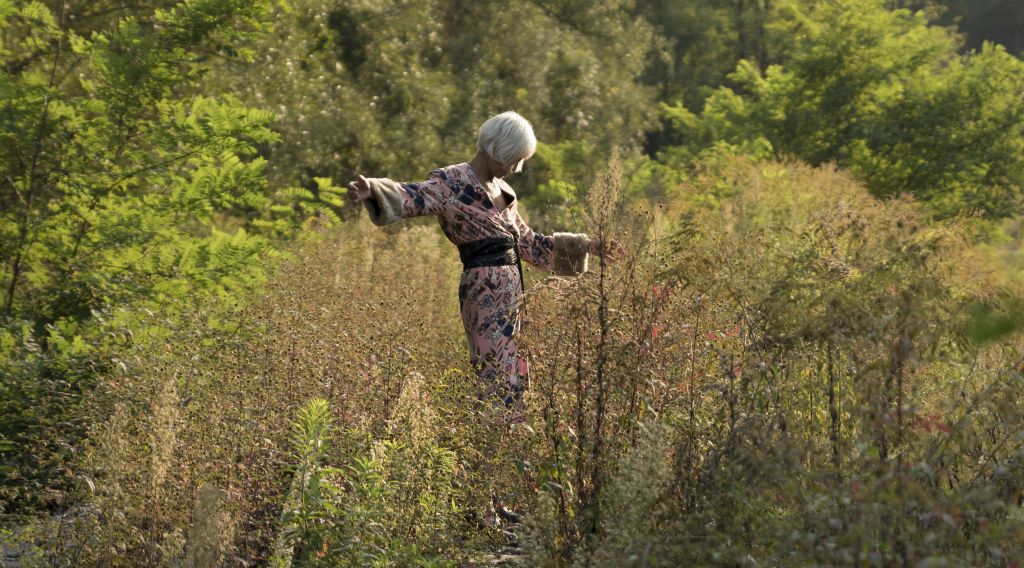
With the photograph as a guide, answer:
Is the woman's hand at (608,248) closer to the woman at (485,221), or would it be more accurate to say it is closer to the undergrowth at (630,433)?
the undergrowth at (630,433)

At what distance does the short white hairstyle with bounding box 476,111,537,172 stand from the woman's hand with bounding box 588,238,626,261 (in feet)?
2.93

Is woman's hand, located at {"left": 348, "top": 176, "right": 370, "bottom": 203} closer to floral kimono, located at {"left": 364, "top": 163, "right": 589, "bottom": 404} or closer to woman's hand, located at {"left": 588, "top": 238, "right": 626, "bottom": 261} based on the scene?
floral kimono, located at {"left": 364, "top": 163, "right": 589, "bottom": 404}

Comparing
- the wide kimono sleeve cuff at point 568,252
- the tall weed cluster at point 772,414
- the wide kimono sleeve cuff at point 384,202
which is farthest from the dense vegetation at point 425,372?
the wide kimono sleeve cuff at point 384,202

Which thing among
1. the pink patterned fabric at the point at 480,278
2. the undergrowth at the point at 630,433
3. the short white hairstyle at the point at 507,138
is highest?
the short white hairstyle at the point at 507,138

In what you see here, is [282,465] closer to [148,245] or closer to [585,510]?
[585,510]

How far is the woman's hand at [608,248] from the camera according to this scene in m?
3.77

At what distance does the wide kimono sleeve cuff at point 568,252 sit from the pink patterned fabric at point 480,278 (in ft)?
1.31

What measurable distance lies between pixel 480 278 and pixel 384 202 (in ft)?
1.81

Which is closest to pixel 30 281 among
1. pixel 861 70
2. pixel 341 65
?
pixel 341 65

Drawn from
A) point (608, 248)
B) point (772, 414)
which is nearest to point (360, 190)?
point (608, 248)

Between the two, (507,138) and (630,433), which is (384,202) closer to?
(507,138)

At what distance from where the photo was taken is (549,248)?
5527 mm

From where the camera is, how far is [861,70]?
57.8 feet

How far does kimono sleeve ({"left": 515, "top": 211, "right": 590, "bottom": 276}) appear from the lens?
5.49 metres
